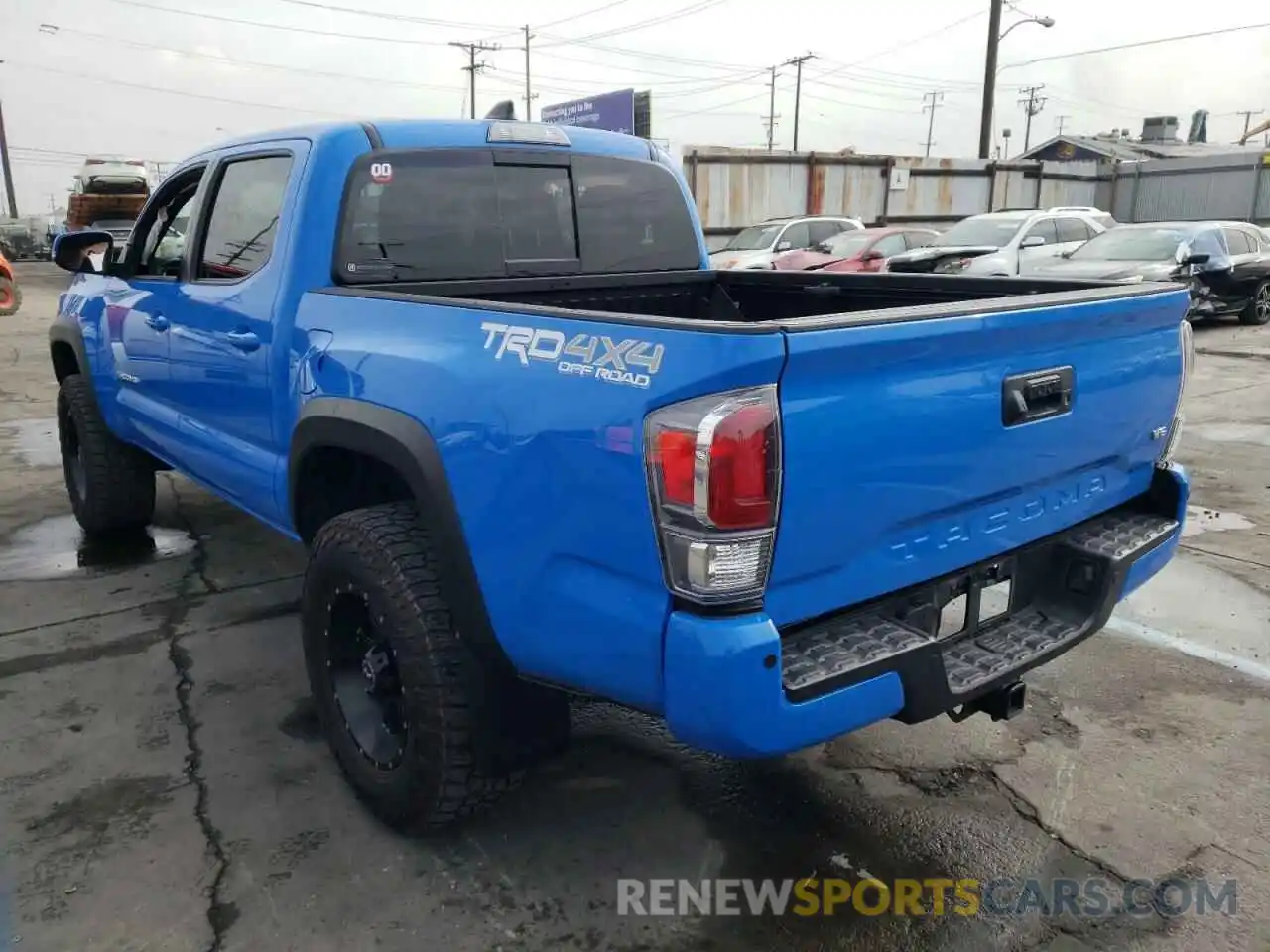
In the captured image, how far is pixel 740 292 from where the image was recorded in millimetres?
4172

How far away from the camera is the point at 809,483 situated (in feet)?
6.40

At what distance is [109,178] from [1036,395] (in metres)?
33.3

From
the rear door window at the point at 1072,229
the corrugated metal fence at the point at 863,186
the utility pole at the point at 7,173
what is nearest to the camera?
the rear door window at the point at 1072,229

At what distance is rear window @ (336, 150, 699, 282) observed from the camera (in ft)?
10.6

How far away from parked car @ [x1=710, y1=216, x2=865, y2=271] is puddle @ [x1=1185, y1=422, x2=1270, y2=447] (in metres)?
9.68

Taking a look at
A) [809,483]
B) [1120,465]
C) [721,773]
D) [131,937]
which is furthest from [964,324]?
[131,937]

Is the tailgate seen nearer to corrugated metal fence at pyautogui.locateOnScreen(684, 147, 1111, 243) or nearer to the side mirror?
the side mirror

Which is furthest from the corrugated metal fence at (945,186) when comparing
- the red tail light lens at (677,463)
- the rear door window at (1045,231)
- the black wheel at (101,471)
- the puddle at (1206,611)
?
the red tail light lens at (677,463)

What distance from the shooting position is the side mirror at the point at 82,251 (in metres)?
4.51

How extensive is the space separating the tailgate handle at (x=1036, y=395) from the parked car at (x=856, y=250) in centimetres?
1362

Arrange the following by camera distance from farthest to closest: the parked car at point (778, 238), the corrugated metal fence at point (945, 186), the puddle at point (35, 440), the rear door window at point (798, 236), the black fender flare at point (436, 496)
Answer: the corrugated metal fence at point (945, 186)
the rear door window at point (798, 236)
the parked car at point (778, 238)
the puddle at point (35, 440)
the black fender flare at point (436, 496)

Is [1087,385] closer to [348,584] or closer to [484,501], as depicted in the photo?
[484,501]

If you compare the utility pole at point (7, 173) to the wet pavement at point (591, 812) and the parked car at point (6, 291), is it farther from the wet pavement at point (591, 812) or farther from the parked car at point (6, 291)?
the wet pavement at point (591, 812)

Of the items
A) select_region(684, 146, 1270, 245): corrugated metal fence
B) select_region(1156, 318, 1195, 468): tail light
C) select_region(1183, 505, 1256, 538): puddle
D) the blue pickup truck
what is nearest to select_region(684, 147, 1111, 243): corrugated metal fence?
select_region(684, 146, 1270, 245): corrugated metal fence
